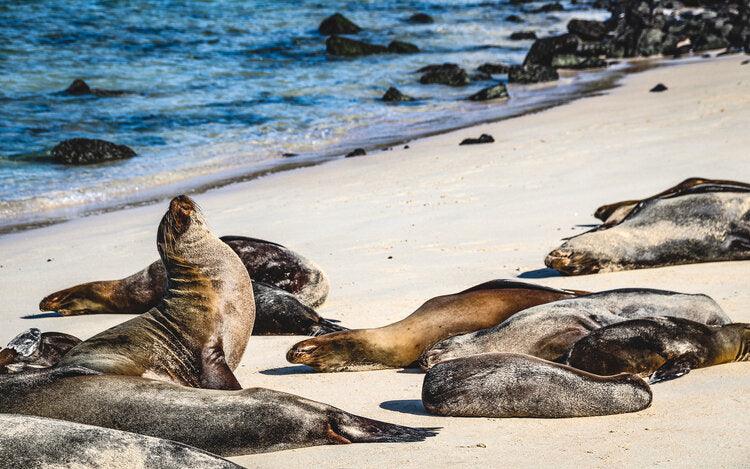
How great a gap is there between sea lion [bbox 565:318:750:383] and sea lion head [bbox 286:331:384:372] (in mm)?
1143

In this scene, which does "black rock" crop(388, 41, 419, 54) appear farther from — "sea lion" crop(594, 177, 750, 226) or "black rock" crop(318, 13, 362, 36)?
"sea lion" crop(594, 177, 750, 226)

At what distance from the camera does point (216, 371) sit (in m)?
5.15

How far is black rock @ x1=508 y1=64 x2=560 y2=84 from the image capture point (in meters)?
23.1

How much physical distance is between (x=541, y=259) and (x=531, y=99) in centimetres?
1238

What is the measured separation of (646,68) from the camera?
77.4ft

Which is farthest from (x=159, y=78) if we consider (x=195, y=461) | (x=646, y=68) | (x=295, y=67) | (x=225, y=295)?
(x=195, y=461)

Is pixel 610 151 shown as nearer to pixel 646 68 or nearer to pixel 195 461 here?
pixel 195 461

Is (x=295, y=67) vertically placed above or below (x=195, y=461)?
below

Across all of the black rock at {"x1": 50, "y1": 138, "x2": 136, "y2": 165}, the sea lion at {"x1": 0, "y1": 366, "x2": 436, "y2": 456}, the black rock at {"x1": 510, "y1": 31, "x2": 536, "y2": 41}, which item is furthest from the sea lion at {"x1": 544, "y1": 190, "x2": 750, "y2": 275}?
the black rock at {"x1": 510, "y1": 31, "x2": 536, "y2": 41}

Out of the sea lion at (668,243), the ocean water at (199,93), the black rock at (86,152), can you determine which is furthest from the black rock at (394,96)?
the sea lion at (668,243)

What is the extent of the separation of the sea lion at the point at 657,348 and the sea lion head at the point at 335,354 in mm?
1143

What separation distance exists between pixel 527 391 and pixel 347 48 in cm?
2575

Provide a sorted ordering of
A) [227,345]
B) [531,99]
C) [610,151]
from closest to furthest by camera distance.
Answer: [227,345]
[610,151]
[531,99]

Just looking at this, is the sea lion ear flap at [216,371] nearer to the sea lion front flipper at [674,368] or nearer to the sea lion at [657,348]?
the sea lion at [657,348]
